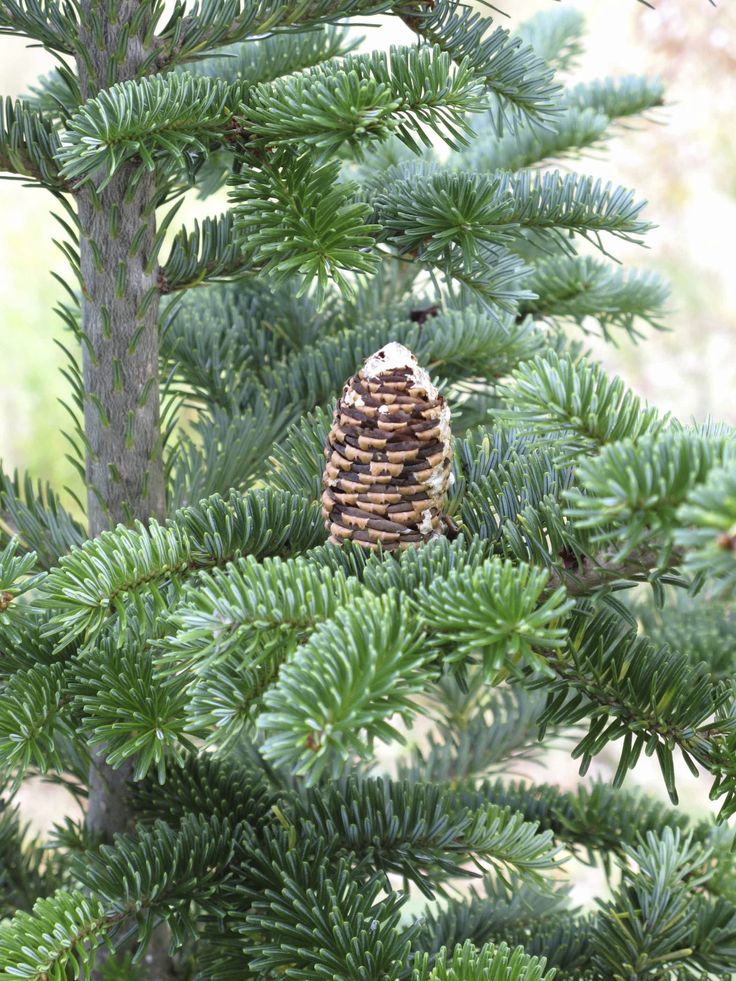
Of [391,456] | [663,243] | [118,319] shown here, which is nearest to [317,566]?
[391,456]

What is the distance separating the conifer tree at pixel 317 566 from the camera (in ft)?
0.94

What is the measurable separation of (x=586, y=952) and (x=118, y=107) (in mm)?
451

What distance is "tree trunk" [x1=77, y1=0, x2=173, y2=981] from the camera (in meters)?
0.42

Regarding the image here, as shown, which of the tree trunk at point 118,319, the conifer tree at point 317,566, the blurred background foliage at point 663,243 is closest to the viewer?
the conifer tree at point 317,566

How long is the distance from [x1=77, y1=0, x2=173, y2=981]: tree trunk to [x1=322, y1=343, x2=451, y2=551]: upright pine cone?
0.13 meters

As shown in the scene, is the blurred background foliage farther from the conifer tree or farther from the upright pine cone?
the upright pine cone

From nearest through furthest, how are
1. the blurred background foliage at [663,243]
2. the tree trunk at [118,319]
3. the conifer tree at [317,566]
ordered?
1. the conifer tree at [317,566]
2. the tree trunk at [118,319]
3. the blurred background foliage at [663,243]

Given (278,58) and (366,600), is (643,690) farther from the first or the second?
(278,58)

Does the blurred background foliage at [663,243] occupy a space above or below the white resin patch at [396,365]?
above

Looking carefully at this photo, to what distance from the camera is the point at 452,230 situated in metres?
0.39

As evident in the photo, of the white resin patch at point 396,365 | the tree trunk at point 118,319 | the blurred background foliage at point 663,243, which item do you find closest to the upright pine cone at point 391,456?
the white resin patch at point 396,365

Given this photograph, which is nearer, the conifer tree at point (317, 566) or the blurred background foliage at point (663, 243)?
the conifer tree at point (317, 566)

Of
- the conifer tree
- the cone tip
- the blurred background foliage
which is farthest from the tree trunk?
the blurred background foliage

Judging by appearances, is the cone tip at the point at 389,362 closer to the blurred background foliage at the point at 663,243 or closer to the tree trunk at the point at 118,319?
the tree trunk at the point at 118,319
